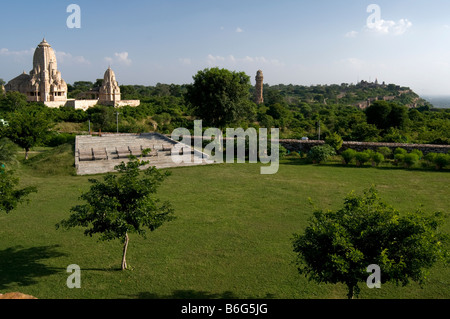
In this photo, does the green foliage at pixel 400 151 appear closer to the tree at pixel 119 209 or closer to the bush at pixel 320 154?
the bush at pixel 320 154

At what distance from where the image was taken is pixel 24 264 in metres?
9.38

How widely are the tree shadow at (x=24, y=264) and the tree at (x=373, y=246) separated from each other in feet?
21.1

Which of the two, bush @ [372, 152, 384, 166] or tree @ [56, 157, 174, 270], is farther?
bush @ [372, 152, 384, 166]

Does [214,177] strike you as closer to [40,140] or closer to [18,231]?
[18,231]

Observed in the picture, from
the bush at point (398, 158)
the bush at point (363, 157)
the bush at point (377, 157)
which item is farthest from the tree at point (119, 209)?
the bush at point (398, 158)

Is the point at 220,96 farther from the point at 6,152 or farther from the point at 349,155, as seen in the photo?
the point at 6,152

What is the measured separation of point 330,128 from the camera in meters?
46.8

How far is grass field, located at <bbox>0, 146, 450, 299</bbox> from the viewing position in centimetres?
833

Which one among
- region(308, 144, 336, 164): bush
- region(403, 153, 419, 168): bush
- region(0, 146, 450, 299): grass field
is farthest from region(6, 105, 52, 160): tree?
region(403, 153, 419, 168): bush

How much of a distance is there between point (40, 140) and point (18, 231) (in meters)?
15.3

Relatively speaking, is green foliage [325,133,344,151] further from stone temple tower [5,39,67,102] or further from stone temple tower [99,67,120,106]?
stone temple tower [5,39,67,102]

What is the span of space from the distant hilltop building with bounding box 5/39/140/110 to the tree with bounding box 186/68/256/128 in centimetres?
3318

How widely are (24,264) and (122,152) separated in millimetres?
14828
